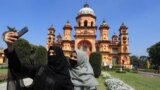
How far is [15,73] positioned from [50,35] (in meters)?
62.2

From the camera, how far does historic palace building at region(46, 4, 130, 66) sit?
6066 centimetres

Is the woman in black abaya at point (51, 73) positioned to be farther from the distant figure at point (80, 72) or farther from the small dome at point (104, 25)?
the small dome at point (104, 25)

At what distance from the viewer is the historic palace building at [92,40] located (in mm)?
60656

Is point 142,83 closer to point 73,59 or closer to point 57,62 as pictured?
point 73,59

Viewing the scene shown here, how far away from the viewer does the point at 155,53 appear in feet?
225

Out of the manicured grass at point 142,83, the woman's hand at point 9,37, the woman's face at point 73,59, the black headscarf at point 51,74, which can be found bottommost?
the manicured grass at point 142,83

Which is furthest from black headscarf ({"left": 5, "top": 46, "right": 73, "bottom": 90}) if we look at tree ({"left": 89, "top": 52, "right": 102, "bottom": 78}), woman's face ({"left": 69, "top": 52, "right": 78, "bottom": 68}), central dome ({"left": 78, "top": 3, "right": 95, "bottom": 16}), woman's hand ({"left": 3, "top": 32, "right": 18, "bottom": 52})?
central dome ({"left": 78, "top": 3, "right": 95, "bottom": 16})

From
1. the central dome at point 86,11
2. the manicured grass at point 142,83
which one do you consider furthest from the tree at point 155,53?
the manicured grass at point 142,83

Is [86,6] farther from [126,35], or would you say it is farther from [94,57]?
[94,57]

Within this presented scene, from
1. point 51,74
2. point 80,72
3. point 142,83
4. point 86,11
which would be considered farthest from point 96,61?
point 86,11

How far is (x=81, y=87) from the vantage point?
489 centimetres

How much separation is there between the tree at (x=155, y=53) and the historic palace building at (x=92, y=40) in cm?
964

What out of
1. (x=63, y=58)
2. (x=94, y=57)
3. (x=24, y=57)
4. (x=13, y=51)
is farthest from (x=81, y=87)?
(x=24, y=57)

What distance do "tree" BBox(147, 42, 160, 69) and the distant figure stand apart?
64492 millimetres
